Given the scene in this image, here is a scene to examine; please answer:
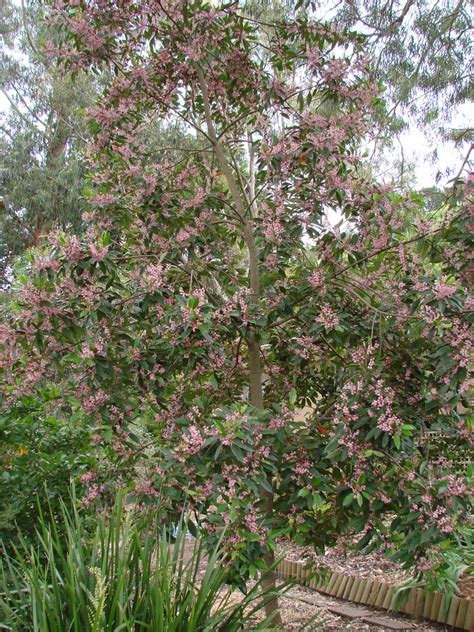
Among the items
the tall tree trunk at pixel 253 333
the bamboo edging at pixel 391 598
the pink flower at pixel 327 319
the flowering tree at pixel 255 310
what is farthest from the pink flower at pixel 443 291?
the bamboo edging at pixel 391 598

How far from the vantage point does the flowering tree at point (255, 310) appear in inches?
105

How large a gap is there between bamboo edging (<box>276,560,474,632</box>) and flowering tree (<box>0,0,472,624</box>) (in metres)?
0.93

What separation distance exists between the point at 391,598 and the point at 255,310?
2504 mm

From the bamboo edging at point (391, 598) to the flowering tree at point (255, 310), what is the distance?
0.93 m

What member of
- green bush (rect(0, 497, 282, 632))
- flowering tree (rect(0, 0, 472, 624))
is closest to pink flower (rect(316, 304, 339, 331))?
flowering tree (rect(0, 0, 472, 624))

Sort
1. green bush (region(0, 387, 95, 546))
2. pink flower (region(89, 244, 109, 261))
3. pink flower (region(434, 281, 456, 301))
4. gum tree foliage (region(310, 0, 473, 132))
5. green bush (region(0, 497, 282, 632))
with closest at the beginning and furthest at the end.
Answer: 1. green bush (region(0, 497, 282, 632))
2. pink flower (region(434, 281, 456, 301))
3. pink flower (region(89, 244, 109, 261))
4. green bush (region(0, 387, 95, 546))
5. gum tree foliage (region(310, 0, 473, 132))

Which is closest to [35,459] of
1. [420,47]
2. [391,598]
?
[391,598]

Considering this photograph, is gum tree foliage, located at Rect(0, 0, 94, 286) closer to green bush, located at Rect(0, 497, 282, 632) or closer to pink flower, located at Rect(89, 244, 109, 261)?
→ pink flower, located at Rect(89, 244, 109, 261)

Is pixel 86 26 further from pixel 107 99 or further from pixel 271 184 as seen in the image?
pixel 271 184

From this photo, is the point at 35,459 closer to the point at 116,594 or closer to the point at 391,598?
the point at 116,594

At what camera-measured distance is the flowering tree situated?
2.66 meters

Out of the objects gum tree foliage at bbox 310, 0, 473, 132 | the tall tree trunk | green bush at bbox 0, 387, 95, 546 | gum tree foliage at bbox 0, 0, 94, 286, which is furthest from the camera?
gum tree foliage at bbox 0, 0, 94, 286

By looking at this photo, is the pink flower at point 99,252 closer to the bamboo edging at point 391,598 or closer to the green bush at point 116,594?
the green bush at point 116,594

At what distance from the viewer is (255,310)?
304 cm
